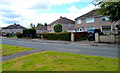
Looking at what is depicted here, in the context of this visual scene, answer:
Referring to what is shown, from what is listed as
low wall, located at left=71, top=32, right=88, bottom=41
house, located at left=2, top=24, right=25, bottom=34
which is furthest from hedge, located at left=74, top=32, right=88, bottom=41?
house, located at left=2, top=24, right=25, bottom=34

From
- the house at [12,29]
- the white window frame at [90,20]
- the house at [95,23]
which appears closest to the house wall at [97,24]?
the house at [95,23]

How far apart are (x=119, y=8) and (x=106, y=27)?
22.3m

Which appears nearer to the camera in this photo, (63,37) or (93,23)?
(63,37)

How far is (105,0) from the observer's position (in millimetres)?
10688

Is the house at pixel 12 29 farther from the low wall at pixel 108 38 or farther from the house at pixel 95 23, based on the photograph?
the low wall at pixel 108 38

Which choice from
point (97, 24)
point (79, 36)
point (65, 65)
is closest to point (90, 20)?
point (97, 24)

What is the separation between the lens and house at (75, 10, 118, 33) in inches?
1207

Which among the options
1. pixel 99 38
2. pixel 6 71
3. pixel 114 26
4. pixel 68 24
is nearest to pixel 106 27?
pixel 114 26

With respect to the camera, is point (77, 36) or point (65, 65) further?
point (77, 36)

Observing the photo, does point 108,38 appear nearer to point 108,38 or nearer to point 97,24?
point 108,38

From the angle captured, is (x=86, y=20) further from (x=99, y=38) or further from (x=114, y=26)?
(x=99, y=38)

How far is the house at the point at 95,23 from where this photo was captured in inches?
1207

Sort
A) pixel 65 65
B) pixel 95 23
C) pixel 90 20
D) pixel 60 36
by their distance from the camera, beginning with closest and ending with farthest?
1. pixel 65 65
2. pixel 60 36
3. pixel 95 23
4. pixel 90 20

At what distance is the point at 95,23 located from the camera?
108 ft
